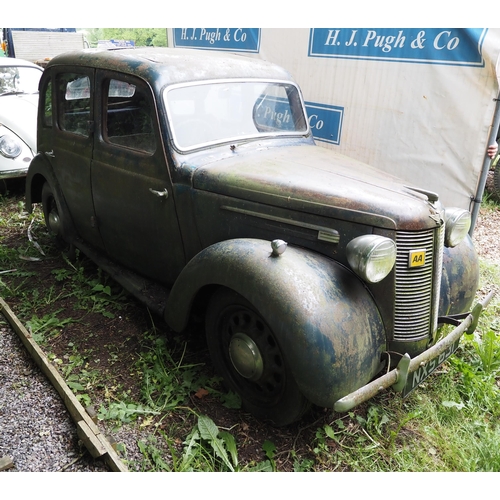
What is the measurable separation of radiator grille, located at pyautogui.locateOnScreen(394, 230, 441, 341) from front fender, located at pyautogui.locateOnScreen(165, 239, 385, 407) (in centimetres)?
14

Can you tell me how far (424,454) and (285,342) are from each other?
986 millimetres

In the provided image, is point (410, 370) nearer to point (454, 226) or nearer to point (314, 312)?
point (314, 312)

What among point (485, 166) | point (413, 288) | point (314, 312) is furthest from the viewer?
point (485, 166)

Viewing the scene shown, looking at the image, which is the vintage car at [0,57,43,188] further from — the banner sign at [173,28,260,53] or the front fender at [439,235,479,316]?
the front fender at [439,235,479,316]

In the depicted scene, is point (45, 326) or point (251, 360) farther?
point (45, 326)

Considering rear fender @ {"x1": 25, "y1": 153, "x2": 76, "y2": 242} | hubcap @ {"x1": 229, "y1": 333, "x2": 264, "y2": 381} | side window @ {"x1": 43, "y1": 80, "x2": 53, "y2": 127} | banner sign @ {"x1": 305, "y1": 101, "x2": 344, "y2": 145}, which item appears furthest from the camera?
banner sign @ {"x1": 305, "y1": 101, "x2": 344, "y2": 145}

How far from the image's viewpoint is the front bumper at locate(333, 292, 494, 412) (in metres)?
2.10

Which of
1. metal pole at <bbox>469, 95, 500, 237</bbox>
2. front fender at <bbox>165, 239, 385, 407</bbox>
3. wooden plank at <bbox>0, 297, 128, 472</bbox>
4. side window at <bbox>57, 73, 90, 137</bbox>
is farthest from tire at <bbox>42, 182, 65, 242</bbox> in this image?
metal pole at <bbox>469, 95, 500, 237</bbox>

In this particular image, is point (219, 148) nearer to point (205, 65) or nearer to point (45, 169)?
point (205, 65)

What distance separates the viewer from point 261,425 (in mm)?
2641

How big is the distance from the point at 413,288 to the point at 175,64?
203cm

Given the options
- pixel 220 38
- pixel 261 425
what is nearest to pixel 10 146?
pixel 220 38

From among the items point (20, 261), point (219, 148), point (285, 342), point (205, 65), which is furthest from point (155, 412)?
point (20, 261)

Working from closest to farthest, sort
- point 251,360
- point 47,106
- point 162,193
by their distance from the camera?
point 251,360, point 162,193, point 47,106
